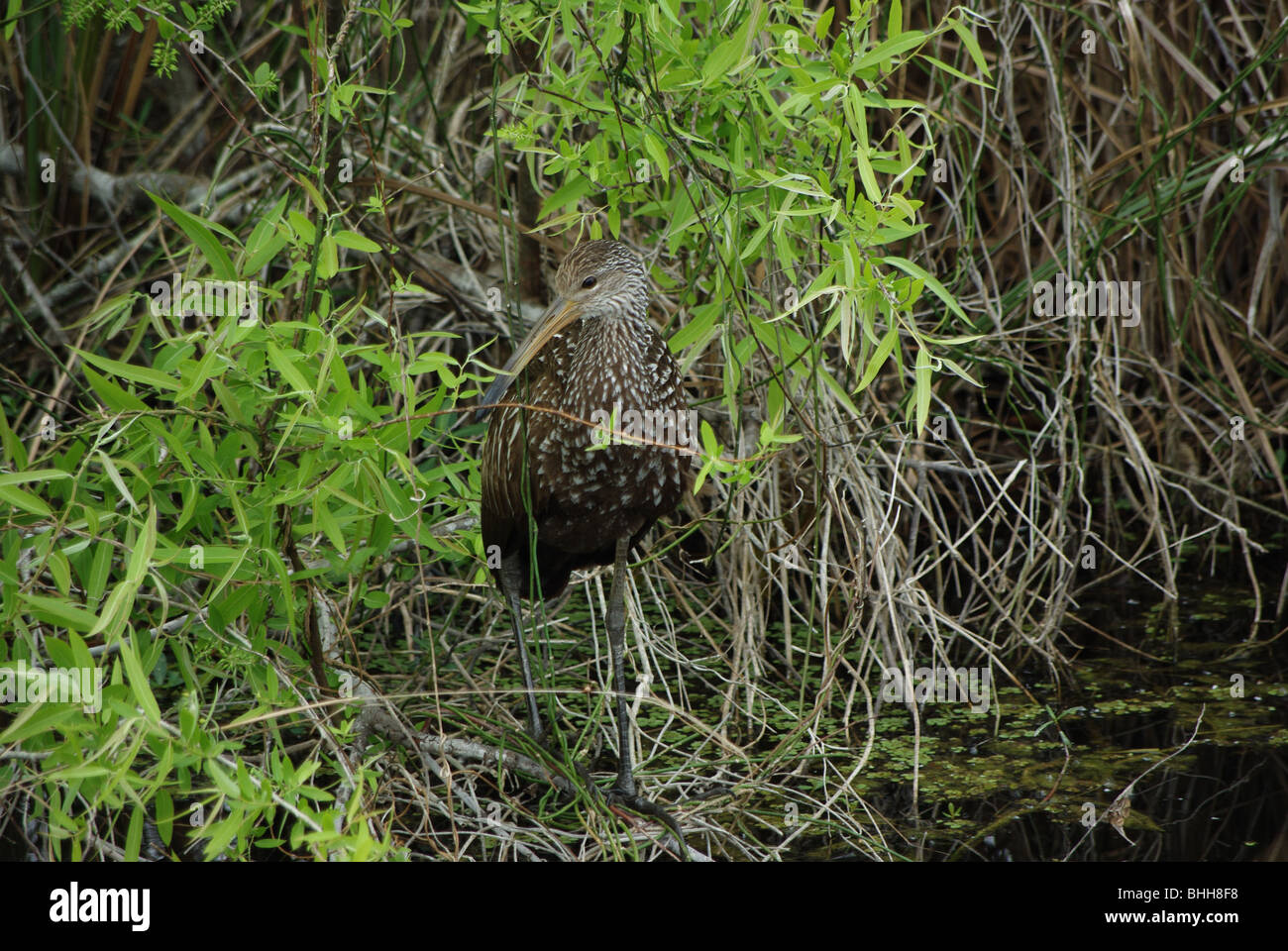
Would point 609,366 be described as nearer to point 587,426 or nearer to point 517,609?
point 587,426

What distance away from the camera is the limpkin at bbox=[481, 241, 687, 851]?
3.34 metres

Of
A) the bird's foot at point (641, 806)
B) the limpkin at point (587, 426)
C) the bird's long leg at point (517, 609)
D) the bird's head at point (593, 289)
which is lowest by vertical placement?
the bird's foot at point (641, 806)

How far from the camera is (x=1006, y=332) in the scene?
170 inches

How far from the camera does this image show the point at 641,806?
3457 mm

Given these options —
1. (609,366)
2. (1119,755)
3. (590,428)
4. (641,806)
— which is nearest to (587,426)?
(590,428)

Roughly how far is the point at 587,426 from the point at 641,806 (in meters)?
1.02

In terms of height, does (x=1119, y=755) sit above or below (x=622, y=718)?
below

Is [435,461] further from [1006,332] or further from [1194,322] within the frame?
[1194,322]

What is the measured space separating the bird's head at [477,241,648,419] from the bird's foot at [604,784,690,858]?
111 cm

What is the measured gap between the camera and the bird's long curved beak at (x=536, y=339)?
331cm

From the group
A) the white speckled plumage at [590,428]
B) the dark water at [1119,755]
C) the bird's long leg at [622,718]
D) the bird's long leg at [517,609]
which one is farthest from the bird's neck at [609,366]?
the dark water at [1119,755]

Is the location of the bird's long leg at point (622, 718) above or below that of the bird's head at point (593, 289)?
below

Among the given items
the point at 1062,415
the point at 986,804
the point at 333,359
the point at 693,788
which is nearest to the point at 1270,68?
the point at 1062,415

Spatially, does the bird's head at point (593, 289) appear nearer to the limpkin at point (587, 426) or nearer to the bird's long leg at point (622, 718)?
the limpkin at point (587, 426)
